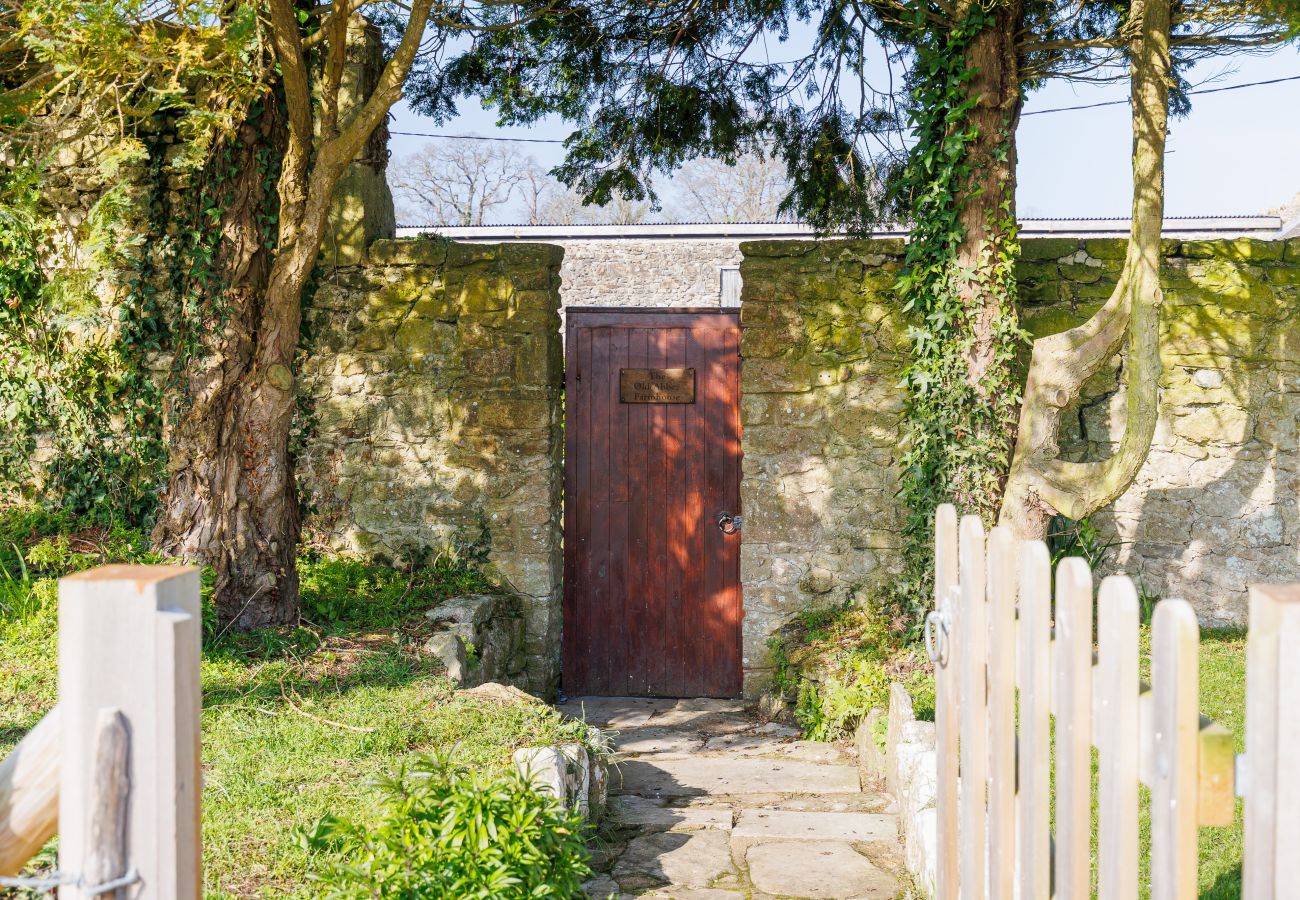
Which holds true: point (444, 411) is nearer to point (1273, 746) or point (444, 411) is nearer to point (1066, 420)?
point (1066, 420)

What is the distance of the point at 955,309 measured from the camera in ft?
17.7

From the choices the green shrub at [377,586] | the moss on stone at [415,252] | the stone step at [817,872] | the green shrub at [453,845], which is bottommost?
the stone step at [817,872]

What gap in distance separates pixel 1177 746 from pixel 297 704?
3.62 metres

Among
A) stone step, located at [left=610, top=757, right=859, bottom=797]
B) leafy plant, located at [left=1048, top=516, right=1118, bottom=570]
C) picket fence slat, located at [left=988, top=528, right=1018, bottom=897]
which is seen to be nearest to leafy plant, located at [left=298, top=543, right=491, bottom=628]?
stone step, located at [left=610, top=757, right=859, bottom=797]

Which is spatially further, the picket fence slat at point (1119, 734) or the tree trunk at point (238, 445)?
the tree trunk at point (238, 445)

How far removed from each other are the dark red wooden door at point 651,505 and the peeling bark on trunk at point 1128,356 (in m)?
1.79

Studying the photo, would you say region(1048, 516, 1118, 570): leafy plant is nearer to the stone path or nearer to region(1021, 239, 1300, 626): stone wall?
region(1021, 239, 1300, 626): stone wall

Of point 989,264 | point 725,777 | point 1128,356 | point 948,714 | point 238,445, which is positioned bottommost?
point 725,777

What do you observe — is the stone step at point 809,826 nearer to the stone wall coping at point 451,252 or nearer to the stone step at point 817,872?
the stone step at point 817,872

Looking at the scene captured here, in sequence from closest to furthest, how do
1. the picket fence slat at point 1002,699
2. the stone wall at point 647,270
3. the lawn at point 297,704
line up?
1. the picket fence slat at point 1002,699
2. the lawn at point 297,704
3. the stone wall at point 647,270

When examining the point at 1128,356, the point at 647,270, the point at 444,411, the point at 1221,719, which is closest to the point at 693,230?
the point at 647,270

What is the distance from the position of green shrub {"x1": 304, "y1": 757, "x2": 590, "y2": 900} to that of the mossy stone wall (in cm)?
319

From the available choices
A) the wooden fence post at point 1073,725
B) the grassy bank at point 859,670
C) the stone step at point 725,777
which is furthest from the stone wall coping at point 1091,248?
the wooden fence post at point 1073,725

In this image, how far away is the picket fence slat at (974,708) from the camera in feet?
6.92
